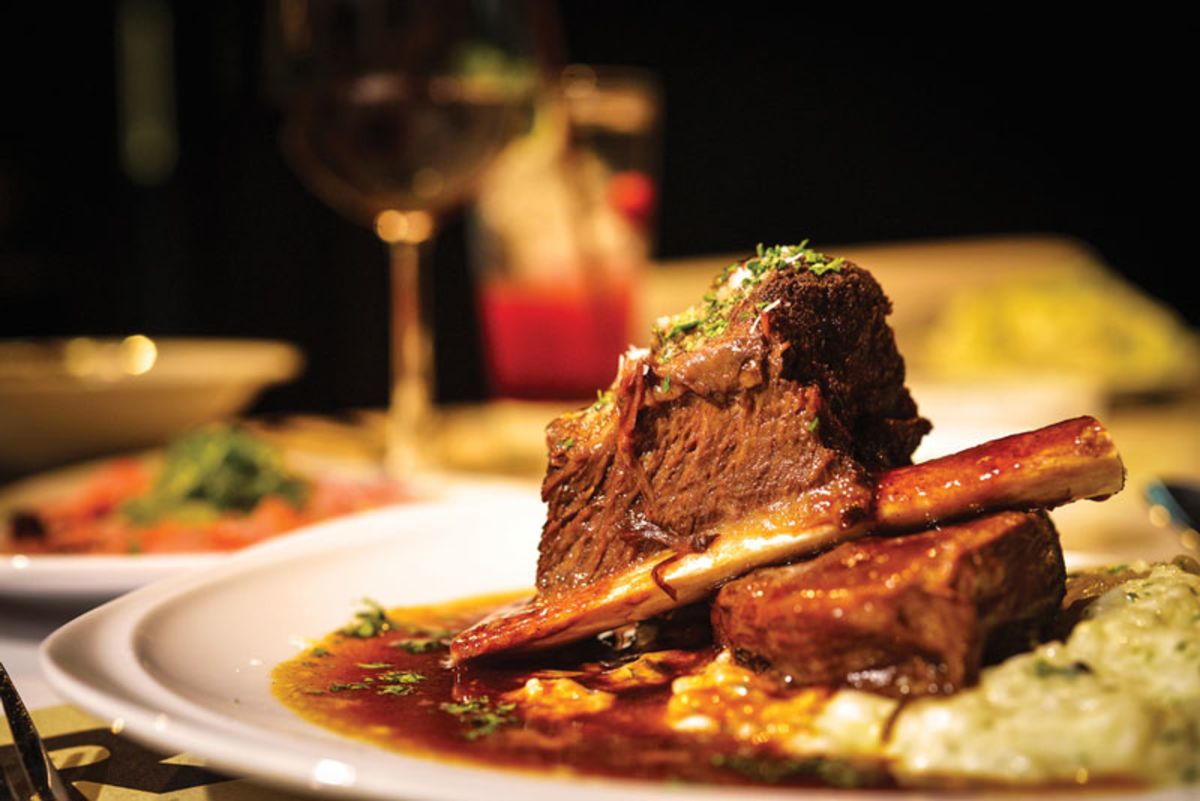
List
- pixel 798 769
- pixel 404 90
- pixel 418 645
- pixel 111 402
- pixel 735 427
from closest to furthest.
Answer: pixel 798 769 < pixel 735 427 < pixel 418 645 < pixel 404 90 < pixel 111 402

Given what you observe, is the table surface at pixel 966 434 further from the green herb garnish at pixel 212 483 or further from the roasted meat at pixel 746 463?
the green herb garnish at pixel 212 483

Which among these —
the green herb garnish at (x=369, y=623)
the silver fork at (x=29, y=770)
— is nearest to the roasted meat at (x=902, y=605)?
the green herb garnish at (x=369, y=623)

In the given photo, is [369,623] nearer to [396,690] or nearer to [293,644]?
[293,644]

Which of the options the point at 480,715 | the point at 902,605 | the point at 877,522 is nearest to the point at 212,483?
the point at 480,715

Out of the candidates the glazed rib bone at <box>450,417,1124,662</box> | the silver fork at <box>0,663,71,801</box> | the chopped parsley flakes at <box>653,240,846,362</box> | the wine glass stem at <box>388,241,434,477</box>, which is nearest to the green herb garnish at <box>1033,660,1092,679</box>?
the glazed rib bone at <box>450,417,1124,662</box>

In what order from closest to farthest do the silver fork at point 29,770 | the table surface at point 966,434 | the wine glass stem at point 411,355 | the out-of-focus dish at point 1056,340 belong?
the silver fork at point 29,770 < the table surface at point 966,434 < the wine glass stem at point 411,355 < the out-of-focus dish at point 1056,340

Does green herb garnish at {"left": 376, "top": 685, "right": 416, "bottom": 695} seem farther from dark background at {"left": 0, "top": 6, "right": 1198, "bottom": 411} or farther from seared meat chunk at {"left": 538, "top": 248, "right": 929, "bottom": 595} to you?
dark background at {"left": 0, "top": 6, "right": 1198, "bottom": 411}
